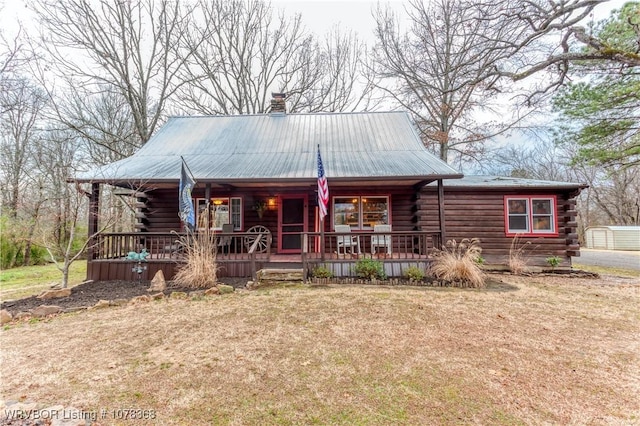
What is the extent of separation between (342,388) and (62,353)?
11.4 ft

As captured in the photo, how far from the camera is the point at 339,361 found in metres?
3.24

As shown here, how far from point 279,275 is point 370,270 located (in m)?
2.42

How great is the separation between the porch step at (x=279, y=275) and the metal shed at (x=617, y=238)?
24.7 m

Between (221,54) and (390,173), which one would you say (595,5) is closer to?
(390,173)

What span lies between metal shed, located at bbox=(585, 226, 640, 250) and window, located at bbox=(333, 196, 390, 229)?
21.1 metres

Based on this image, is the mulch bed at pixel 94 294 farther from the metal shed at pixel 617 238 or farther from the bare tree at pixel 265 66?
the metal shed at pixel 617 238

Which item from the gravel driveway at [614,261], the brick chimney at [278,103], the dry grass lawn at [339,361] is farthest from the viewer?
the brick chimney at [278,103]

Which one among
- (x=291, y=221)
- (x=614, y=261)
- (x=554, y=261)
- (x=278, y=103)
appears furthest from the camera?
(x=614, y=261)

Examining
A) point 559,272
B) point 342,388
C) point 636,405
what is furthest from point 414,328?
point 559,272

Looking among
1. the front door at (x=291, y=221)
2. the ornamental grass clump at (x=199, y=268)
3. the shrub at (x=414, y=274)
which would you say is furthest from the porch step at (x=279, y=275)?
the shrub at (x=414, y=274)

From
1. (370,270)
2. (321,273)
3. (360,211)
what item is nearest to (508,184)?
(360,211)

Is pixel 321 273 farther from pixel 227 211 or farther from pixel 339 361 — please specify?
pixel 227 211

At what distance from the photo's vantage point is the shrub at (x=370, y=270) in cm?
716

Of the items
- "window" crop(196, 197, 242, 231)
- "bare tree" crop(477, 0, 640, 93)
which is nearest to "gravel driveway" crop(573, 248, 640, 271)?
"bare tree" crop(477, 0, 640, 93)
